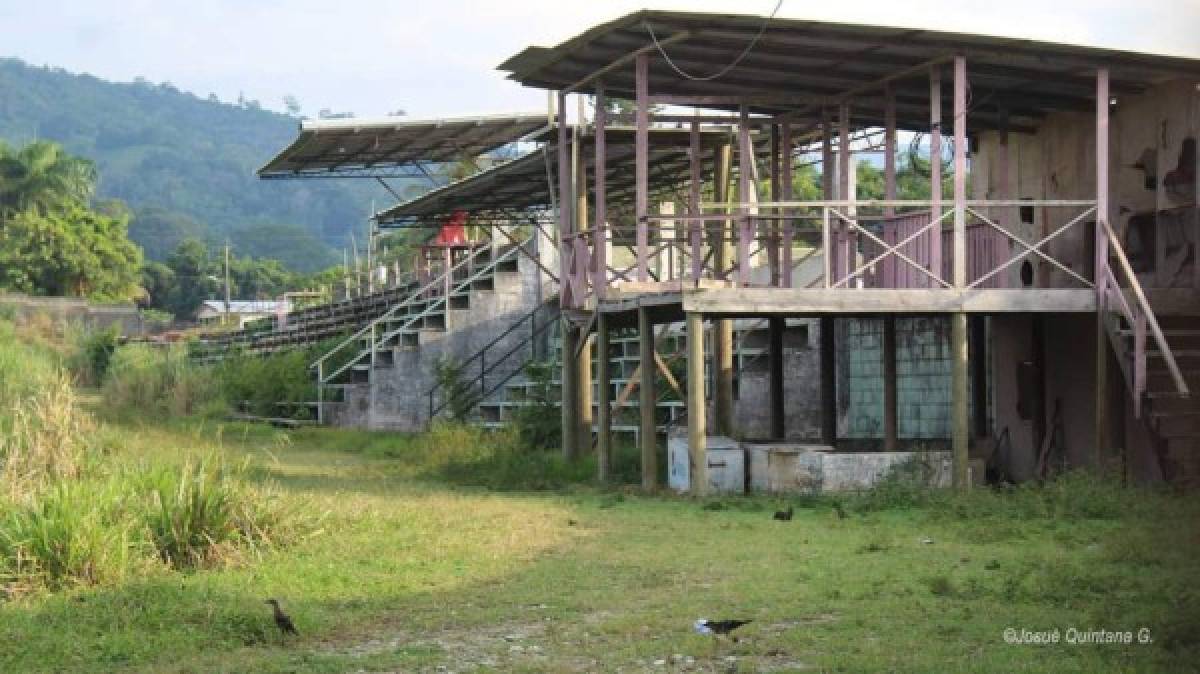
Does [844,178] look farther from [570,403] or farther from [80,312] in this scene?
[80,312]

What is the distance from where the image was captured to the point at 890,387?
18984 millimetres

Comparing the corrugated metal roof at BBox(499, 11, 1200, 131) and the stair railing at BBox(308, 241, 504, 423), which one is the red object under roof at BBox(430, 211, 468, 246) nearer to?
the stair railing at BBox(308, 241, 504, 423)

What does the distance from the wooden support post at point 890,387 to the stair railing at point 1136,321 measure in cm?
314

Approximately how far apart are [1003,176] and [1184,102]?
4.08 meters

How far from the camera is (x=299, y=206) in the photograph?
173 m

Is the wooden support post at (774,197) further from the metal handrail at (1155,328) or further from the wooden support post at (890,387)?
the metal handrail at (1155,328)

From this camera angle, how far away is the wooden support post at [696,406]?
16.3 meters

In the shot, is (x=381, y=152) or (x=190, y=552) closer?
(x=190, y=552)

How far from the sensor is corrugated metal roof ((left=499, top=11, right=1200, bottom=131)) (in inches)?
616

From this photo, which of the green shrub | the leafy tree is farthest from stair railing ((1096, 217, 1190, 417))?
the leafy tree

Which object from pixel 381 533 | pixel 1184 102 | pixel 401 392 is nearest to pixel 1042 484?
pixel 1184 102

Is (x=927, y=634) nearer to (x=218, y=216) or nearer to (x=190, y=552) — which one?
(x=190, y=552)

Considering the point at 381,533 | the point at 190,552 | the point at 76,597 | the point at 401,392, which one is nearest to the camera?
the point at 76,597

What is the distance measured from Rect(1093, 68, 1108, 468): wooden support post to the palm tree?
211ft
